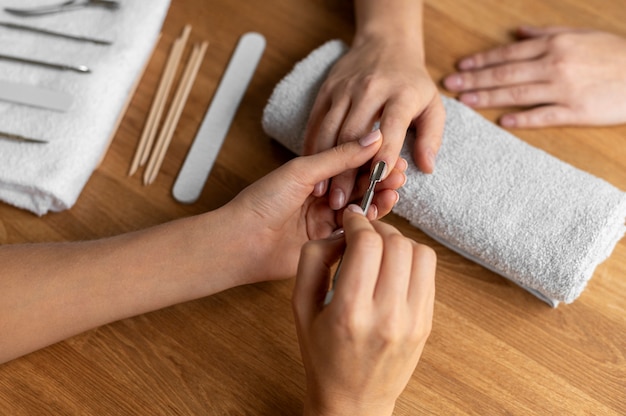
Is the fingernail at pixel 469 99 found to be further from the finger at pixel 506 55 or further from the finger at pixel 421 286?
the finger at pixel 421 286

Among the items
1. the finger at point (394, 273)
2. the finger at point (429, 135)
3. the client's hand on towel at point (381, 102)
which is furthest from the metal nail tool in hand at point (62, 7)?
the finger at point (394, 273)

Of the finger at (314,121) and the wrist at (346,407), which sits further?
the finger at (314,121)

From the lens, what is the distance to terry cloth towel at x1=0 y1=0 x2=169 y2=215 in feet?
2.36

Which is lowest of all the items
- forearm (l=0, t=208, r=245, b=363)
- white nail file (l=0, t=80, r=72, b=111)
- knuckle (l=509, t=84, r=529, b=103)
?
forearm (l=0, t=208, r=245, b=363)

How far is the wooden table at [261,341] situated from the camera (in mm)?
628

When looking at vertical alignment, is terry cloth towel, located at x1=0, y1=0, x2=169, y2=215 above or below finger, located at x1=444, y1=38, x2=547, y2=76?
below

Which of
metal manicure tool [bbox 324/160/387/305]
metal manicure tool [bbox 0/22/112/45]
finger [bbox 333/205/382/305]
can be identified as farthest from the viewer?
metal manicure tool [bbox 0/22/112/45]

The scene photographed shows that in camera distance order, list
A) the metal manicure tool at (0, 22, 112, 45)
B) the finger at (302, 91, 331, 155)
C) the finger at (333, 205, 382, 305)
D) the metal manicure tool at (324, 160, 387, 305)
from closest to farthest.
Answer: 1. the finger at (333, 205, 382, 305)
2. the metal manicure tool at (324, 160, 387, 305)
3. the finger at (302, 91, 331, 155)
4. the metal manicure tool at (0, 22, 112, 45)

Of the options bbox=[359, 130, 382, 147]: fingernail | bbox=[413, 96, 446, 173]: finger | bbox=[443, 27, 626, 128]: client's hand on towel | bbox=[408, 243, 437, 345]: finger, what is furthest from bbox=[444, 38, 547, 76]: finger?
bbox=[408, 243, 437, 345]: finger

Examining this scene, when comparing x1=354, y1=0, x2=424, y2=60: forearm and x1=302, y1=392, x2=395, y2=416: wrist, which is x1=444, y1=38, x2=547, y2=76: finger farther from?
x1=302, y1=392, x2=395, y2=416: wrist

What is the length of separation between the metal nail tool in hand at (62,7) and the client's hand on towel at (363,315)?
0.49 meters

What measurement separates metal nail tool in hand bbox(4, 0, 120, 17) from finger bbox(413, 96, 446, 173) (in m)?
0.44

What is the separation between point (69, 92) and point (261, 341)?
393 millimetres

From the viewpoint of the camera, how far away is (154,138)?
784mm
